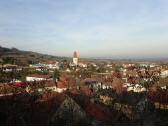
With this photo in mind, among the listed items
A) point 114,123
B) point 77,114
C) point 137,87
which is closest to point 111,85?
point 137,87

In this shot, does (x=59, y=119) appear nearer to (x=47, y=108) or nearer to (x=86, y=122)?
(x=86, y=122)

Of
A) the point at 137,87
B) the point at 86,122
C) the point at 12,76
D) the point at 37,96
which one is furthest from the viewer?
the point at 12,76

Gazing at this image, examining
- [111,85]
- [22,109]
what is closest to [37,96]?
[22,109]

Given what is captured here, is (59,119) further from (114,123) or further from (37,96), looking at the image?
(37,96)

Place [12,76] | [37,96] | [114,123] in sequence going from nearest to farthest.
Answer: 1. [114,123]
2. [37,96]
3. [12,76]

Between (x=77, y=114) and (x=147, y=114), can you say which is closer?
(x=77, y=114)

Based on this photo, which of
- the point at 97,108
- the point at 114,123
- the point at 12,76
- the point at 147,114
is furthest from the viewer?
the point at 12,76

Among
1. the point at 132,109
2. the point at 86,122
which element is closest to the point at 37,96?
the point at 132,109

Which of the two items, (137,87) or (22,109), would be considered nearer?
(22,109)

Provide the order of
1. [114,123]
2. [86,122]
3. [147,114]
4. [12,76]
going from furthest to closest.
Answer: [12,76], [147,114], [114,123], [86,122]
